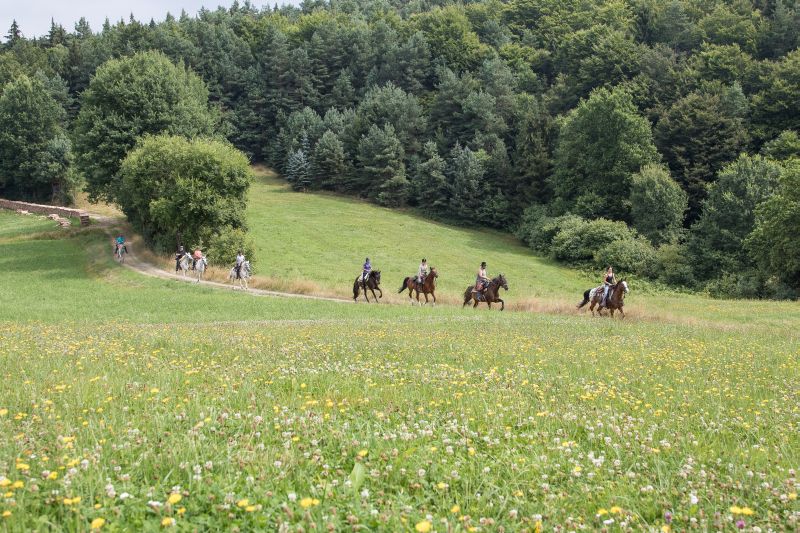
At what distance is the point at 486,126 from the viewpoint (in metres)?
96.0

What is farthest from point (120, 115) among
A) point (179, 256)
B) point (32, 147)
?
point (32, 147)

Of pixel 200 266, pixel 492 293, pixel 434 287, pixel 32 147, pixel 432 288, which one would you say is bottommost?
pixel 200 266

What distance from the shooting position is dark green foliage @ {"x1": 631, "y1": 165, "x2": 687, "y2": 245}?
6781 centimetres

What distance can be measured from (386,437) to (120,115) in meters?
65.2

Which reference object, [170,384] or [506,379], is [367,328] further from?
[170,384]

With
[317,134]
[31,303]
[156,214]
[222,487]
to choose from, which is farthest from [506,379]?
[317,134]

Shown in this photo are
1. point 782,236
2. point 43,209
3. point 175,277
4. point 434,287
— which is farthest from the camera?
point 43,209

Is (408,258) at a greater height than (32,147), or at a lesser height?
lesser

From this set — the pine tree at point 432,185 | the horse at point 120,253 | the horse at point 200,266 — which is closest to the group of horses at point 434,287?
the horse at point 200,266

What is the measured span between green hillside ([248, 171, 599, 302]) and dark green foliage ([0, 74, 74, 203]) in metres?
30.0

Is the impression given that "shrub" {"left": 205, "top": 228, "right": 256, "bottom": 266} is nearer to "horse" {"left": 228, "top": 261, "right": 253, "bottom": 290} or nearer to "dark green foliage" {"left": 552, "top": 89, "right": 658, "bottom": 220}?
"horse" {"left": 228, "top": 261, "right": 253, "bottom": 290}

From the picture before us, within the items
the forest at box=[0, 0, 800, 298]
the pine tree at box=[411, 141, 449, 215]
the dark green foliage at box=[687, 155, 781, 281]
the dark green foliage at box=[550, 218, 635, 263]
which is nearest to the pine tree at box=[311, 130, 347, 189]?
the forest at box=[0, 0, 800, 298]

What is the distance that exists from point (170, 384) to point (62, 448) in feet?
10.2

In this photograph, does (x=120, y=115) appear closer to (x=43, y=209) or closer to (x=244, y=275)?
(x=43, y=209)
